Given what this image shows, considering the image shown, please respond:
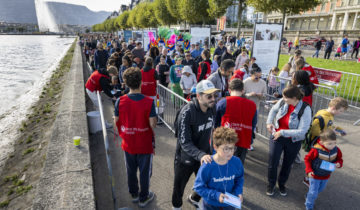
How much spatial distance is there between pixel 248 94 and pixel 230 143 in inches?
119

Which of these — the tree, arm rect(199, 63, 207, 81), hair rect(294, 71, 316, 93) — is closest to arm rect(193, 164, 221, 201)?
hair rect(294, 71, 316, 93)

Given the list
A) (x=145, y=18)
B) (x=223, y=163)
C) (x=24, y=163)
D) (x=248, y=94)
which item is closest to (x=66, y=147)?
(x=24, y=163)

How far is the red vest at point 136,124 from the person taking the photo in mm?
3074

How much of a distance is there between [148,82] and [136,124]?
336 cm

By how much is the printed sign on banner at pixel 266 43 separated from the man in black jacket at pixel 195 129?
7443 mm

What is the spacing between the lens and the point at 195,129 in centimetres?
277

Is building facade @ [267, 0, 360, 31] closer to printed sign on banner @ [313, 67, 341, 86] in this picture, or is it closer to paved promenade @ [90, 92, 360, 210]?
printed sign on banner @ [313, 67, 341, 86]

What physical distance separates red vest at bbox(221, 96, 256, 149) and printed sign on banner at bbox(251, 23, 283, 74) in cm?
663

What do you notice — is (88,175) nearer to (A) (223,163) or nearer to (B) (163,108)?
(A) (223,163)

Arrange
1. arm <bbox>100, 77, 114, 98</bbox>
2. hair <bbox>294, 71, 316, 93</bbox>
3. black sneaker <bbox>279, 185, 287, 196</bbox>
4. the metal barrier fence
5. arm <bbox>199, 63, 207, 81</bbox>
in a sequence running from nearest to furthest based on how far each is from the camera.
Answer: black sneaker <bbox>279, 185, 287, 196</bbox>, hair <bbox>294, 71, 316, 93</bbox>, arm <bbox>100, 77, 114, 98</bbox>, the metal barrier fence, arm <bbox>199, 63, 207, 81</bbox>

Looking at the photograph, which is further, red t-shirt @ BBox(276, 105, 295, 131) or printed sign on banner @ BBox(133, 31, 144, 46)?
printed sign on banner @ BBox(133, 31, 144, 46)

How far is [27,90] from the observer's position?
16547mm

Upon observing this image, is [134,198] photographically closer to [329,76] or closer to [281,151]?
[281,151]

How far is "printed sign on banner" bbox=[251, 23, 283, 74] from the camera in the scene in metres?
9.29
